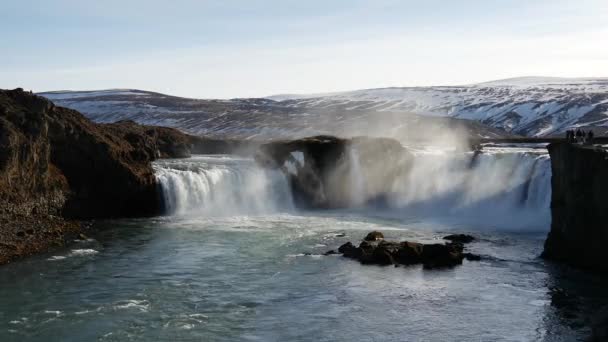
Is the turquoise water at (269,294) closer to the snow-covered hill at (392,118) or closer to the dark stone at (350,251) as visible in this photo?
the dark stone at (350,251)

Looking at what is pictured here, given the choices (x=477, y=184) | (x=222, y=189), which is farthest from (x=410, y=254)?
(x=222, y=189)

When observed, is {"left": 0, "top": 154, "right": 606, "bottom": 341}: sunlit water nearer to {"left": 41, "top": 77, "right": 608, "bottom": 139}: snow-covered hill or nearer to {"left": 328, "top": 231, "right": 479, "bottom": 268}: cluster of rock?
{"left": 328, "top": 231, "right": 479, "bottom": 268}: cluster of rock

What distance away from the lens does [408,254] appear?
109 feet

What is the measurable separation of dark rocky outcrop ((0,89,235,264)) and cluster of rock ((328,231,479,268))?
56.2 feet

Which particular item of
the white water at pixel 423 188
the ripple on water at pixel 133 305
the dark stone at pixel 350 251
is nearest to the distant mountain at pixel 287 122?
the white water at pixel 423 188

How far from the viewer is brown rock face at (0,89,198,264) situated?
123ft

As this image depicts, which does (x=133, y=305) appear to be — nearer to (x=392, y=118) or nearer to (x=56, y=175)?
(x=56, y=175)

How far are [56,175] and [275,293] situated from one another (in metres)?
24.0

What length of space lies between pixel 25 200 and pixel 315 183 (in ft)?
81.9

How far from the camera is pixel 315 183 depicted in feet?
187

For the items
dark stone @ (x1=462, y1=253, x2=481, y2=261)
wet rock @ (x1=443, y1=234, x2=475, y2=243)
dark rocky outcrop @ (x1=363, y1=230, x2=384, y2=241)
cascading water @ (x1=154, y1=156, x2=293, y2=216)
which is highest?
cascading water @ (x1=154, y1=156, x2=293, y2=216)

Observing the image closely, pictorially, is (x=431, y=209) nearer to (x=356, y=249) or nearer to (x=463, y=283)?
(x=356, y=249)

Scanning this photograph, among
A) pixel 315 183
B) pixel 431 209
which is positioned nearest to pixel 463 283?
pixel 431 209

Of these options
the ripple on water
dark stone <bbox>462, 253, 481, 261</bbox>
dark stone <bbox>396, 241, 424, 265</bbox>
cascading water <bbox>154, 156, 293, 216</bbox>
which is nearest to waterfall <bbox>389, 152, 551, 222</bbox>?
cascading water <bbox>154, 156, 293, 216</bbox>
